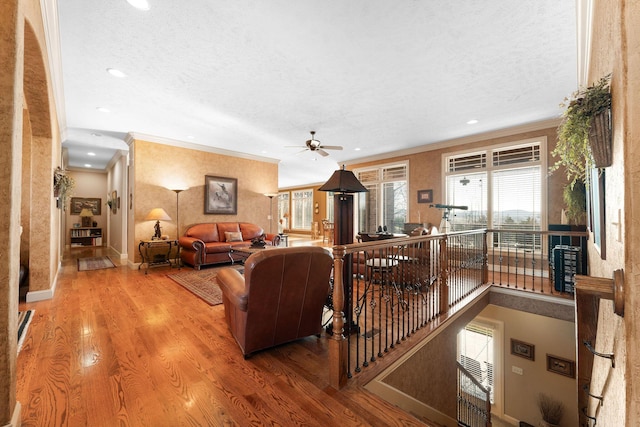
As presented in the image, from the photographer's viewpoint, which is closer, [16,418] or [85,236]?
[16,418]

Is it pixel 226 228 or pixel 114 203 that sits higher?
pixel 114 203

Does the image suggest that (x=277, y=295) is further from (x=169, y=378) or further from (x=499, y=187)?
(x=499, y=187)

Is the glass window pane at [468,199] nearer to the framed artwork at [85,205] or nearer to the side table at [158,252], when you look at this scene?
the side table at [158,252]

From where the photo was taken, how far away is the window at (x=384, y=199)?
7.20 meters

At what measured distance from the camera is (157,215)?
5.58 m

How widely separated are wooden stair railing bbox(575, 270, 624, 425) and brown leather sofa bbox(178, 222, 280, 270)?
202 inches

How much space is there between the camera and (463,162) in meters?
5.98

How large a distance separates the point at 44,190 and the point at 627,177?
18.5 ft

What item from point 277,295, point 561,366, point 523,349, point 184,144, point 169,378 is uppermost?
point 184,144

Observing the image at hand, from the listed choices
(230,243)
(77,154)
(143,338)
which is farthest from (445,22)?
(77,154)

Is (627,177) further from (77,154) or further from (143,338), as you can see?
(77,154)

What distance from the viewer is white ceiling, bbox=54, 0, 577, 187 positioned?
2342mm

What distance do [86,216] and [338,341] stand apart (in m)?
11.1

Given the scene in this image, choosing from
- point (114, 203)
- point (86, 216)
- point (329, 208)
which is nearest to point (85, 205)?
point (86, 216)
